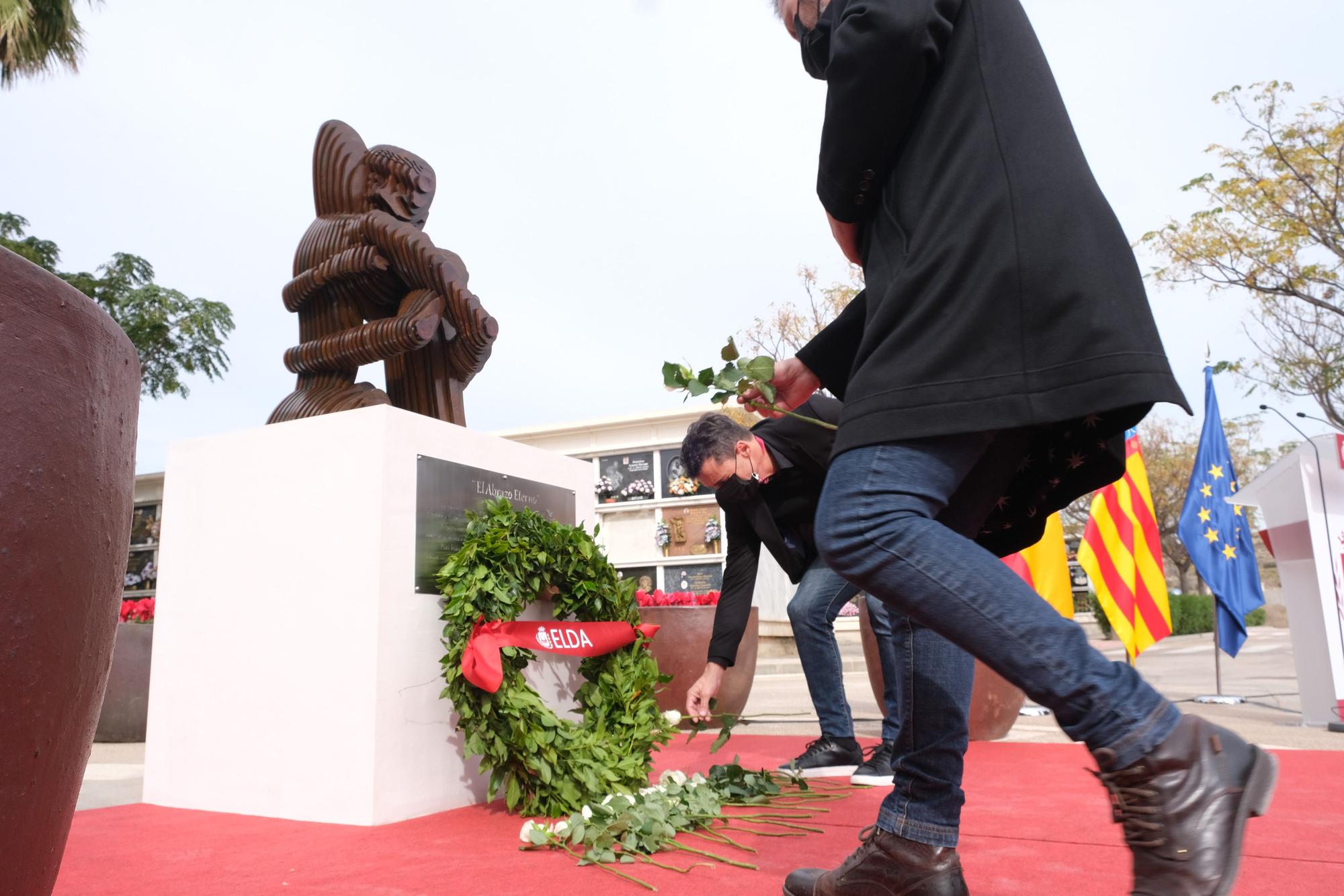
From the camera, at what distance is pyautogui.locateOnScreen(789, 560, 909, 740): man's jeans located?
12.2ft

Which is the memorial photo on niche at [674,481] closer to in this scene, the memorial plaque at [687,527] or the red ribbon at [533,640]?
the memorial plaque at [687,527]

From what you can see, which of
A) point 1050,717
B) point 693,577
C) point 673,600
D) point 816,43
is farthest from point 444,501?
point 693,577

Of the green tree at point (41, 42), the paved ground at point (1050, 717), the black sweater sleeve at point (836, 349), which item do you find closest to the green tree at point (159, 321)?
the green tree at point (41, 42)

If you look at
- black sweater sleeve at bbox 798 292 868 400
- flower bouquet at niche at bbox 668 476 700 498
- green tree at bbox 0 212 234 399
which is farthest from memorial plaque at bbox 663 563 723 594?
black sweater sleeve at bbox 798 292 868 400

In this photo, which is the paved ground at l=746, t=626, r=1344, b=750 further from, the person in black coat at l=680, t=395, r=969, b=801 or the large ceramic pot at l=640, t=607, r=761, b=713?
the person in black coat at l=680, t=395, r=969, b=801

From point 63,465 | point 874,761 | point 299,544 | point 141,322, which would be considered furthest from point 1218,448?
point 141,322

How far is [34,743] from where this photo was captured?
98 cm

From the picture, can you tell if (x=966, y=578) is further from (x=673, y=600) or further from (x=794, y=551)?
(x=673, y=600)

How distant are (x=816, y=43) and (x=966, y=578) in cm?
94

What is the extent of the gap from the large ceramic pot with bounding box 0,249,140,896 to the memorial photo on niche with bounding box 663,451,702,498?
57.2ft

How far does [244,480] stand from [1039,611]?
3.00 meters

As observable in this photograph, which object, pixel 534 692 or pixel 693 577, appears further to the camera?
pixel 693 577

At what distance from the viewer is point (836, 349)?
1828 millimetres

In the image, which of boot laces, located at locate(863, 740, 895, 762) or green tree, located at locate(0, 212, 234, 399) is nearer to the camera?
boot laces, located at locate(863, 740, 895, 762)
